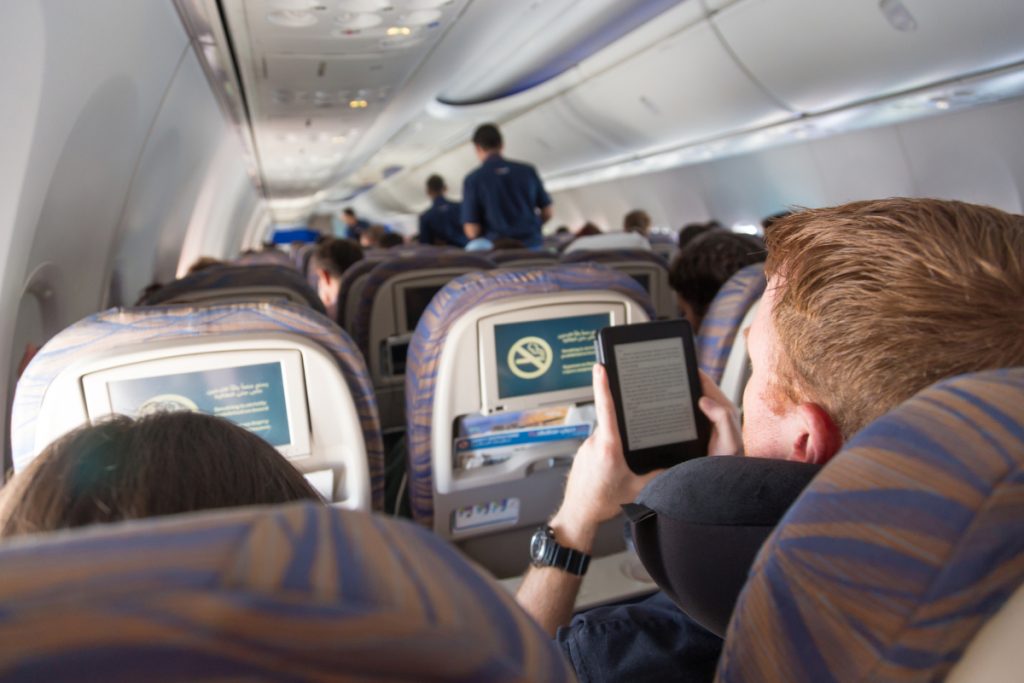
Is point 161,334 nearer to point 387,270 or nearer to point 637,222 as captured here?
point 387,270

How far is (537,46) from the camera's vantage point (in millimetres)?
7559

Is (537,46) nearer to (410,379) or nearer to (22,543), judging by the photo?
(410,379)

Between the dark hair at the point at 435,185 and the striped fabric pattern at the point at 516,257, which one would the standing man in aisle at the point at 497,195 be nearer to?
the striped fabric pattern at the point at 516,257

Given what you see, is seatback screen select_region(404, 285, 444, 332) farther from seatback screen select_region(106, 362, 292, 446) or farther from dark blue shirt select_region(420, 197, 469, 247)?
dark blue shirt select_region(420, 197, 469, 247)

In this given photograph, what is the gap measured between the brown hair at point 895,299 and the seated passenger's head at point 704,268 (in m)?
1.95

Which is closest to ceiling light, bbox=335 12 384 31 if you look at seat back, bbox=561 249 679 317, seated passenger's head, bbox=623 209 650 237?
seat back, bbox=561 249 679 317

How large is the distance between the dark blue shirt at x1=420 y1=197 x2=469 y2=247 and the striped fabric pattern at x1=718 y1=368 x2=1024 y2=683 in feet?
33.0

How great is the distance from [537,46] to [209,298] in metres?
5.52

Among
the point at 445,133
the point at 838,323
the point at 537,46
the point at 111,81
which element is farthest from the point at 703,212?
the point at 838,323

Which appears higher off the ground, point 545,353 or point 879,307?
point 879,307

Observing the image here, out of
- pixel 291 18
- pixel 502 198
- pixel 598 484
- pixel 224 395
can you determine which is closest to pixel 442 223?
pixel 502 198

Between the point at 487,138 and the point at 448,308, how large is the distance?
5097 millimetres

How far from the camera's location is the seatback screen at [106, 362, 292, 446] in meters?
1.59

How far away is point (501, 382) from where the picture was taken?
2049mm
